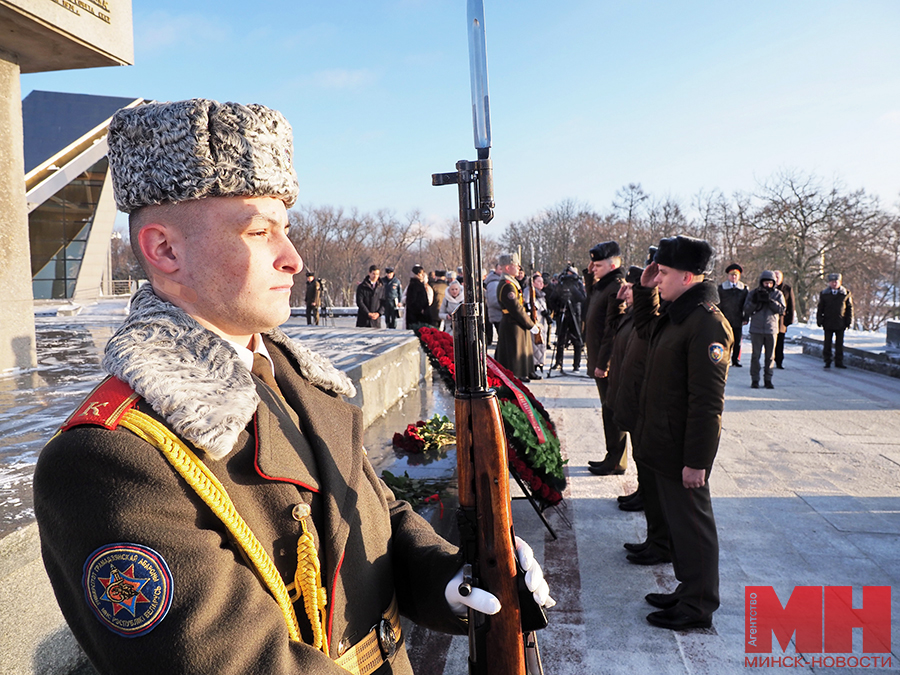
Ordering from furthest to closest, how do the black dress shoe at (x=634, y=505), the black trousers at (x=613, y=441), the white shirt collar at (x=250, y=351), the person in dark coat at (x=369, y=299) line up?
the person in dark coat at (x=369, y=299), the black trousers at (x=613, y=441), the black dress shoe at (x=634, y=505), the white shirt collar at (x=250, y=351)

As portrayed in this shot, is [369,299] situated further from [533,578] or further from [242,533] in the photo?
[242,533]

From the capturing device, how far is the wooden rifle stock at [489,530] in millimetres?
1590

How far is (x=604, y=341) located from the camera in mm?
6473

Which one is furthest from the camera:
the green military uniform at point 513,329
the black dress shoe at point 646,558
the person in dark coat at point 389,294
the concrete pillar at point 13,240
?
the person in dark coat at point 389,294

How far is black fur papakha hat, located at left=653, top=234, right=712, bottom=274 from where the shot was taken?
147 inches

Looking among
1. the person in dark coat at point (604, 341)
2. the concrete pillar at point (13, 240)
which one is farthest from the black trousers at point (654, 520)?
the concrete pillar at point (13, 240)

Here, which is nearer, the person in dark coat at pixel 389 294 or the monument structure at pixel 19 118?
the monument structure at pixel 19 118

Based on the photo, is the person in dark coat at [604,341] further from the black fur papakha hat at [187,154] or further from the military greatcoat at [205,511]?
the black fur papakha hat at [187,154]

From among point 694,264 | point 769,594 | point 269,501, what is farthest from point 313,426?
point 769,594

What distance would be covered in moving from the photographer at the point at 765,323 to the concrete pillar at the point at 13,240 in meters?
10.9

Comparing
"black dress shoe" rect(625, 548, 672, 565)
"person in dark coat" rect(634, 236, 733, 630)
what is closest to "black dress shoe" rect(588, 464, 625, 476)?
"black dress shoe" rect(625, 548, 672, 565)

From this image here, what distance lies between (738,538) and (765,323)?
780 centimetres

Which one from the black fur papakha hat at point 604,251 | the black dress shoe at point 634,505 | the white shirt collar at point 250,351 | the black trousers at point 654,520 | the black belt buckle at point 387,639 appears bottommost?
the black dress shoe at point 634,505

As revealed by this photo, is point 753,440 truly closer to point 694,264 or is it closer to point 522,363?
point 522,363
